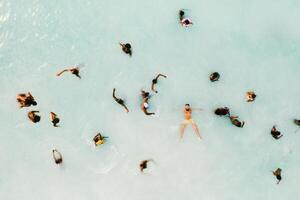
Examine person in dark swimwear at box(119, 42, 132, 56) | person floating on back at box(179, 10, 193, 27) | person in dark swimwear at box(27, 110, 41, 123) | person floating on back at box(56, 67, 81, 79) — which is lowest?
person in dark swimwear at box(27, 110, 41, 123)

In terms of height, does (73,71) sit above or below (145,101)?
above

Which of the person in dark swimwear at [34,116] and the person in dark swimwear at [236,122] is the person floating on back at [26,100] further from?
the person in dark swimwear at [236,122]

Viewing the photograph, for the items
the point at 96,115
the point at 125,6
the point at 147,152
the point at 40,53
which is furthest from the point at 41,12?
the point at 147,152

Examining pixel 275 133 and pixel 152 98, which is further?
pixel 152 98

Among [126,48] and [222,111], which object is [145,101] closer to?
[126,48]

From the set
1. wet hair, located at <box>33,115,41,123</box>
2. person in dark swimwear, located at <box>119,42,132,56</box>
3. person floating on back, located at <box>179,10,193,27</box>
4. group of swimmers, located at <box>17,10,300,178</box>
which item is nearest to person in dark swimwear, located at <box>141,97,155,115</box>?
group of swimmers, located at <box>17,10,300,178</box>

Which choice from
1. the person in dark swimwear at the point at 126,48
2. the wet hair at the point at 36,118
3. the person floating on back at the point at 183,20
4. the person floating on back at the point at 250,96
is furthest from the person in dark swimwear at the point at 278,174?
the wet hair at the point at 36,118

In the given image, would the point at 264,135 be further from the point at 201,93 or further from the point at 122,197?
the point at 122,197

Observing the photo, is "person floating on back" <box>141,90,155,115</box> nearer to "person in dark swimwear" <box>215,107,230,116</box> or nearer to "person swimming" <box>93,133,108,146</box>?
"person swimming" <box>93,133,108,146</box>

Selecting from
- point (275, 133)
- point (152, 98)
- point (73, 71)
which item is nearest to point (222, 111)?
point (275, 133)
